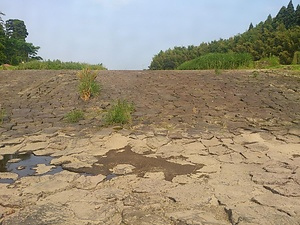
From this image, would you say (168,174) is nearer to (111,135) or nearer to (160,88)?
(111,135)

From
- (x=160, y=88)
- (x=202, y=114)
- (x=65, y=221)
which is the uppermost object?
(x=160, y=88)

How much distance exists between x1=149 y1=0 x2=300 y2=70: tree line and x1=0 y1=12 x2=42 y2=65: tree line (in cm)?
1156

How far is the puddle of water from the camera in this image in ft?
10.8

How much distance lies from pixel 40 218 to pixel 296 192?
2166mm

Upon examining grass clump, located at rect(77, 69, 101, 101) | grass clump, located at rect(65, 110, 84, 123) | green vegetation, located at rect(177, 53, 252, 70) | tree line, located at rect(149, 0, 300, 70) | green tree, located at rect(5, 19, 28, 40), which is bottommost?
grass clump, located at rect(65, 110, 84, 123)

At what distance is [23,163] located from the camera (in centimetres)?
355

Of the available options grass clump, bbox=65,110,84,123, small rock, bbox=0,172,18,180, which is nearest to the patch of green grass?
grass clump, bbox=65,110,84,123

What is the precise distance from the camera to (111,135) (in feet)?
15.0

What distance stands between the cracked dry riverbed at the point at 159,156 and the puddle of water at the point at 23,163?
12 mm

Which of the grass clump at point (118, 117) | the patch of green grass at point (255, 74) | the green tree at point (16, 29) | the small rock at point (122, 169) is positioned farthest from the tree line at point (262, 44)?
the green tree at point (16, 29)

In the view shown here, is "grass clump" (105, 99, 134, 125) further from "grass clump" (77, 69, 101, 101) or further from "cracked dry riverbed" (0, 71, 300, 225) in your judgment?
"grass clump" (77, 69, 101, 101)

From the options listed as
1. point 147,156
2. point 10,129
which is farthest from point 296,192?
point 10,129

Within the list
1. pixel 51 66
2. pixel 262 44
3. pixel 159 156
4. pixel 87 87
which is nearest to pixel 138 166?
pixel 159 156

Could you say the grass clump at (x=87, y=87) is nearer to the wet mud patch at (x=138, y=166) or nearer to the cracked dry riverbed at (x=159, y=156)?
the cracked dry riverbed at (x=159, y=156)
